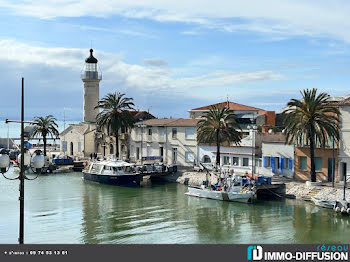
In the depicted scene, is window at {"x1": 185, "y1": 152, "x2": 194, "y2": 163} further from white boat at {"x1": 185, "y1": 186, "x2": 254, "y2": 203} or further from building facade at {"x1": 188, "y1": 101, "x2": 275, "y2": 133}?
white boat at {"x1": 185, "y1": 186, "x2": 254, "y2": 203}

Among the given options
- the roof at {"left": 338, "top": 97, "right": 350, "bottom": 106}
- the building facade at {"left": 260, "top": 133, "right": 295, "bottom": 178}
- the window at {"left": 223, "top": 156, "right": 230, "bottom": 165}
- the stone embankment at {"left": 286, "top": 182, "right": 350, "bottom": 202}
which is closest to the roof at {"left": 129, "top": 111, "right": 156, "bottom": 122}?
the window at {"left": 223, "top": 156, "right": 230, "bottom": 165}

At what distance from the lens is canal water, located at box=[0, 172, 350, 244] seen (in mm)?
29266

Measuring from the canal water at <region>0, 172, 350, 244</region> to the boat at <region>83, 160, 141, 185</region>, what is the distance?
3579 mm

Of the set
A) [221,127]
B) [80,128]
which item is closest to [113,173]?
[221,127]

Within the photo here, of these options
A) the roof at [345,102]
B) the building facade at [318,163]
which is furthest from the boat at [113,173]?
the roof at [345,102]

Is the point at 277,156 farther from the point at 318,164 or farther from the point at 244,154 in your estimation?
the point at 244,154

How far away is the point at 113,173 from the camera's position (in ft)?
172

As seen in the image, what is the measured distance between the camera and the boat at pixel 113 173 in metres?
51.8

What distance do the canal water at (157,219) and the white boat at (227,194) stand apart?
0.68 m

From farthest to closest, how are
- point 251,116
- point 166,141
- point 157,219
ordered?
point 166,141 → point 251,116 → point 157,219

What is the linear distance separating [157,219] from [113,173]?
18910 millimetres

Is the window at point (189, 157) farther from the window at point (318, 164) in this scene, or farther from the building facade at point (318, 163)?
the window at point (318, 164)

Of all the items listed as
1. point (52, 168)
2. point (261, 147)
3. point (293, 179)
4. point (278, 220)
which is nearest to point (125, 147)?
point (52, 168)

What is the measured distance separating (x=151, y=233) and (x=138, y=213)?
6.88 metres
